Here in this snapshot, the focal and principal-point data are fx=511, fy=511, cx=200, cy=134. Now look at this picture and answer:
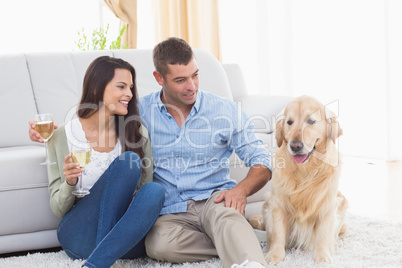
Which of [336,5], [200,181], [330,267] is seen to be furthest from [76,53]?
[336,5]

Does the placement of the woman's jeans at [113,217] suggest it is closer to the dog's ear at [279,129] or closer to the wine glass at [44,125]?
the wine glass at [44,125]

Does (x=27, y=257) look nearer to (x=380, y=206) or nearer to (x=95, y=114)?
(x=95, y=114)

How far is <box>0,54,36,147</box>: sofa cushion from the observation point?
9.29ft

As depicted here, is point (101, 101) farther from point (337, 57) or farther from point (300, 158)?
point (337, 57)

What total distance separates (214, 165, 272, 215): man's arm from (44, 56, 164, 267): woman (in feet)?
0.90

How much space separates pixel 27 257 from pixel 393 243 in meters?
1.64

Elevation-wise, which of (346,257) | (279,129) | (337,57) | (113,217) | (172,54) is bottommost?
(346,257)

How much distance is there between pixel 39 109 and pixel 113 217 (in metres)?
1.19

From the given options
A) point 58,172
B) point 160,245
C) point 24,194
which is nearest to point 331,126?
point 160,245

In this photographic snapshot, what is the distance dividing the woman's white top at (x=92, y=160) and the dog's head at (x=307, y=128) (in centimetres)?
77

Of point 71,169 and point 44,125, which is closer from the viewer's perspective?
point 71,169

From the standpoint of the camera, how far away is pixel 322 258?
2098mm

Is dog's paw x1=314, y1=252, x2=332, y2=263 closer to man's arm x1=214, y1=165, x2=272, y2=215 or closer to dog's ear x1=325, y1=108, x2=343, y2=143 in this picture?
man's arm x1=214, y1=165, x2=272, y2=215

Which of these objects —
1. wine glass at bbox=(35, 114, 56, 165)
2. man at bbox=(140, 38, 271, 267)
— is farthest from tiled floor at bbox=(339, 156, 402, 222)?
wine glass at bbox=(35, 114, 56, 165)
